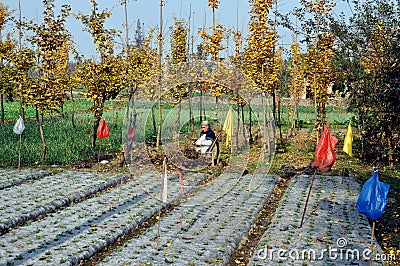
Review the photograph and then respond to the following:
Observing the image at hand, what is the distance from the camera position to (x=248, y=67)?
47.8 ft

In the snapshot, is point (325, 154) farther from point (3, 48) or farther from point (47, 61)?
point (3, 48)

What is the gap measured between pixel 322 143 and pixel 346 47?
6.41 meters

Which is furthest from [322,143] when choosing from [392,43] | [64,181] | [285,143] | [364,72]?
[285,143]

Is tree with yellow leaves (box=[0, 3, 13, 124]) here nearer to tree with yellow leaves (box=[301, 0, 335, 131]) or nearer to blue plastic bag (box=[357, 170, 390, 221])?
tree with yellow leaves (box=[301, 0, 335, 131])

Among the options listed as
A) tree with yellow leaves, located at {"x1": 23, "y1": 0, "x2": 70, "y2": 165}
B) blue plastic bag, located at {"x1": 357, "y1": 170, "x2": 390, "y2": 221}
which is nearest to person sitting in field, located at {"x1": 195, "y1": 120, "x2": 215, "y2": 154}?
tree with yellow leaves, located at {"x1": 23, "y1": 0, "x2": 70, "y2": 165}

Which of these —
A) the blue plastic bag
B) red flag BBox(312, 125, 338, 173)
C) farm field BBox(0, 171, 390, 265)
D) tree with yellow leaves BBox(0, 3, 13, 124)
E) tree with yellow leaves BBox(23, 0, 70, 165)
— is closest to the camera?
the blue plastic bag

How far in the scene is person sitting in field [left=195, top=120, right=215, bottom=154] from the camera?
12.2 metres

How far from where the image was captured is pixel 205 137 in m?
12.4

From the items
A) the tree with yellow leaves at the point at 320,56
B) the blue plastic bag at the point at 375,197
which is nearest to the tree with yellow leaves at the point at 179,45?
the tree with yellow leaves at the point at 320,56

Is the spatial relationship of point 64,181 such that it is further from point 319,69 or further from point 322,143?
point 319,69

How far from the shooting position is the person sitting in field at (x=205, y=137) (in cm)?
1225

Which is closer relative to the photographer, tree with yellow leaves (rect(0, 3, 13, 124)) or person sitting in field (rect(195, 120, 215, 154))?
person sitting in field (rect(195, 120, 215, 154))

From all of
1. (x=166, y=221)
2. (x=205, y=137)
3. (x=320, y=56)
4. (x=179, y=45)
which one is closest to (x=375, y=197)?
(x=166, y=221)

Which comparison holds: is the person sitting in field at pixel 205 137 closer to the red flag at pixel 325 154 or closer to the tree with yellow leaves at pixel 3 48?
the red flag at pixel 325 154
